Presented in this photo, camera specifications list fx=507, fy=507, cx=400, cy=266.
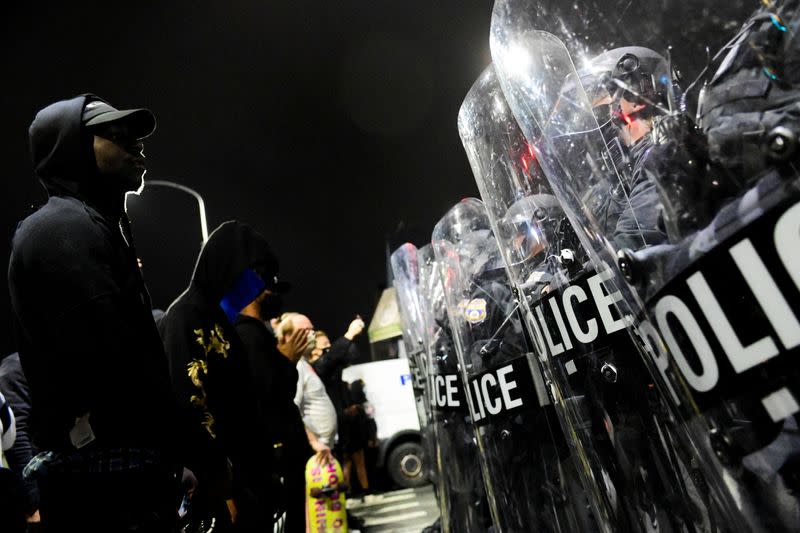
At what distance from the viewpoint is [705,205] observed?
0.73 meters

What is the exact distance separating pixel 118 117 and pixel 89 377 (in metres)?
1.06

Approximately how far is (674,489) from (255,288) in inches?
109

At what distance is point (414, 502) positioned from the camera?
7.73 metres

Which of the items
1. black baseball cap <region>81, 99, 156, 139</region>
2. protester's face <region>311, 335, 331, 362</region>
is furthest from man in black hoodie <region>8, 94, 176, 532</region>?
protester's face <region>311, 335, 331, 362</region>

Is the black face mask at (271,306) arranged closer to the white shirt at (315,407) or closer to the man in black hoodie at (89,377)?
the white shirt at (315,407)

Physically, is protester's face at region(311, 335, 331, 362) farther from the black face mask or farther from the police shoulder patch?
the police shoulder patch

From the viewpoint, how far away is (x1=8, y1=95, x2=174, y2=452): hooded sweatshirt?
1546mm

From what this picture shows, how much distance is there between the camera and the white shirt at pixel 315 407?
468 centimetres

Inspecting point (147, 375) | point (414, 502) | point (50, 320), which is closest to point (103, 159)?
point (50, 320)

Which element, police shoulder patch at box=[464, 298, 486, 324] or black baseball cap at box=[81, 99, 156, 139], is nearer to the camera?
black baseball cap at box=[81, 99, 156, 139]

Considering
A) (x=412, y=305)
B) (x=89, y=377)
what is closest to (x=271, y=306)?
(x=412, y=305)

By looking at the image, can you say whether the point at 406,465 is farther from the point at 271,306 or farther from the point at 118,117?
the point at 118,117

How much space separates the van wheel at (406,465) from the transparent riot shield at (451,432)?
6974 millimetres

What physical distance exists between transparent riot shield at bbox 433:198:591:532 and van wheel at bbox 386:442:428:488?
806 centimetres
